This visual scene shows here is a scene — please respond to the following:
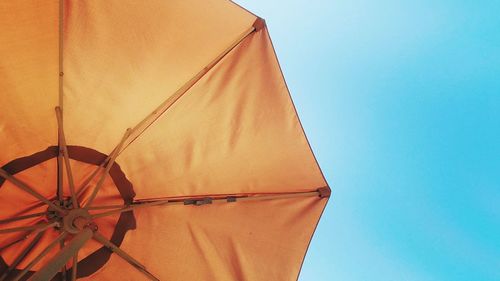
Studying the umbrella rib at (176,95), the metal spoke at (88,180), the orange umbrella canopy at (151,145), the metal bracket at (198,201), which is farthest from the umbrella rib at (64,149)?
the metal bracket at (198,201)

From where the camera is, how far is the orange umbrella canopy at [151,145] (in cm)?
225

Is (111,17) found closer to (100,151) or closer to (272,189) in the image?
(100,151)

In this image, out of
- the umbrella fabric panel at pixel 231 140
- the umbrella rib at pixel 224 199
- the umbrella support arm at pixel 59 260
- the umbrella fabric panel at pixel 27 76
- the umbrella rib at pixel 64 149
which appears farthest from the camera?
the umbrella rib at pixel 224 199

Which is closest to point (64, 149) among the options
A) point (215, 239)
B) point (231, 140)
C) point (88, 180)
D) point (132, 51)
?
point (88, 180)

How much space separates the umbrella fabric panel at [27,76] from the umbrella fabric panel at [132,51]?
9 centimetres

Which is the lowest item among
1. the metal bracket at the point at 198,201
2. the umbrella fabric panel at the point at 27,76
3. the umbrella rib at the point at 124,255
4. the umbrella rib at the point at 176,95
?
the umbrella rib at the point at 124,255

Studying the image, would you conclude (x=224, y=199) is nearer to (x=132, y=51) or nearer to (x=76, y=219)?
(x=76, y=219)

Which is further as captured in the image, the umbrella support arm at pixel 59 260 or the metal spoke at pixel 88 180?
the metal spoke at pixel 88 180

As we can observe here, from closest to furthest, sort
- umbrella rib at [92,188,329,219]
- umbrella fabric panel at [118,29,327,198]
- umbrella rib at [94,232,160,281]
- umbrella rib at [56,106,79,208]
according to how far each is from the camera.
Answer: umbrella rib at [56,106,79,208]
umbrella fabric panel at [118,29,327,198]
umbrella rib at [94,232,160,281]
umbrella rib at [92,188,329,219]

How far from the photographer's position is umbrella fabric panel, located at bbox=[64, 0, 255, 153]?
2.23 m

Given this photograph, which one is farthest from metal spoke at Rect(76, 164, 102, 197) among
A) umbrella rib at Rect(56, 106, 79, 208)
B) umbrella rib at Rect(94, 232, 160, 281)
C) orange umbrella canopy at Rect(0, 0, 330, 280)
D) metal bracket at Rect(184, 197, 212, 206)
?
metal bracket at Rect(184, 197, 212, 206)

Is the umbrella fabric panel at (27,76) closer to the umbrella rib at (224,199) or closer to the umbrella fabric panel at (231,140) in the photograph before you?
the umbrella fabric panel at (231,140)

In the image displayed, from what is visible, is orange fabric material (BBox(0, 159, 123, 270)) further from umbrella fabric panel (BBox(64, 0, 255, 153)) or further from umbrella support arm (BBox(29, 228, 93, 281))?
umbrella support arm (BBox(29, 228, 93, 281))

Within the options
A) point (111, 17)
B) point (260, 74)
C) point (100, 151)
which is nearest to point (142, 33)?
point (111, 17)
